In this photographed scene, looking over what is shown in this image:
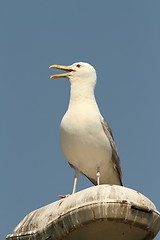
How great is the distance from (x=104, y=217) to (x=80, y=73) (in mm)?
5607

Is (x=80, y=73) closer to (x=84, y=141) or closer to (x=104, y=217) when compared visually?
(x=84, y=141)

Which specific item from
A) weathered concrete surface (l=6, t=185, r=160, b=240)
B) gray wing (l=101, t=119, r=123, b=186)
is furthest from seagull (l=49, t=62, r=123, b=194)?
weathered concrete surface (l=6, t=185, r=160, b=240)

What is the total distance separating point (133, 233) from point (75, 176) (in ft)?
14.2

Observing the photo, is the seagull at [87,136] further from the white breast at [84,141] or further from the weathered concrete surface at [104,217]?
the weathered concrete surface at [104,217]

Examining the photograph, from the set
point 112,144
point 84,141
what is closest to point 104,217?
point 84,141

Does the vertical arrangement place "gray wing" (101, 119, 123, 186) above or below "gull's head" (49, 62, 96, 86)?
below

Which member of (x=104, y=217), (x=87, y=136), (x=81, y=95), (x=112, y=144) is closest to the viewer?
(x=104, y=217)

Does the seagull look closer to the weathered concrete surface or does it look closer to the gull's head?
the gull's head

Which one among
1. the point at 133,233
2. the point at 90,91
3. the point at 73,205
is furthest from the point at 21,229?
the point at 90,91

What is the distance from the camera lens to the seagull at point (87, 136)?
1192 centimetres

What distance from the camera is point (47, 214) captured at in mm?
8883

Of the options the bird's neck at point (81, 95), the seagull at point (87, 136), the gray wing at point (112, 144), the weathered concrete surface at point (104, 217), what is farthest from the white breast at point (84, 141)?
the weathered concrete surface at point (104, 217)

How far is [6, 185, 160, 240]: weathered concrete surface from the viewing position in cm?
813

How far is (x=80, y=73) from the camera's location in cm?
1312
